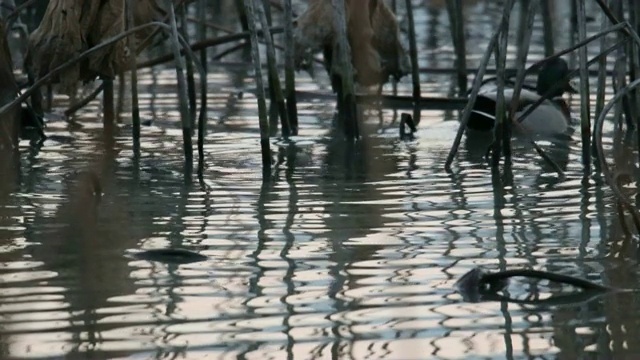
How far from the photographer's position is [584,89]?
24.6 feet

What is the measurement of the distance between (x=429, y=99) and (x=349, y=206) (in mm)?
3910

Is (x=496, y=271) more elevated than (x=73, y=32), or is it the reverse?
(x=73, y=32)

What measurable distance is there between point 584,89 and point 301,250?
233 cm

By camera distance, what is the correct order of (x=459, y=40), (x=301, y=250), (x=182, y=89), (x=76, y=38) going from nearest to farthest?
(x=301, y=250) < (x=182, y=89) < (x=76, y=38) < (x=459, y=40)

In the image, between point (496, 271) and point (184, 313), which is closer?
point (184, 313)

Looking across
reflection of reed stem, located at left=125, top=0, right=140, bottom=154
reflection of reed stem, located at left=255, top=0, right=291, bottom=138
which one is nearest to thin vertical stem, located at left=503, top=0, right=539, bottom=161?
reflection of reed stem, located at left=255, top=0, right=291, bottom=138

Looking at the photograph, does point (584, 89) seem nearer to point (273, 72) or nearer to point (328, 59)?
point (273, 72)

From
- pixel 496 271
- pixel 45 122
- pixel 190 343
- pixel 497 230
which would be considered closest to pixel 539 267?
pixel 496 271

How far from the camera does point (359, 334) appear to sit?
4512 millimetres

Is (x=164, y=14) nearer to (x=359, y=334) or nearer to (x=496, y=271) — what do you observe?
(x=496, y=271)

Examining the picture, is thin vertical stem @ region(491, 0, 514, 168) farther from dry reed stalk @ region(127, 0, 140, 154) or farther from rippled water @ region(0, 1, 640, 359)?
dry reed stalk @ region(127, 0, 140, 154)

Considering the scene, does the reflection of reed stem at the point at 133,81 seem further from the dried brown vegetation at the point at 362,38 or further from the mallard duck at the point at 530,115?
the mallard duck at the point at 530,115

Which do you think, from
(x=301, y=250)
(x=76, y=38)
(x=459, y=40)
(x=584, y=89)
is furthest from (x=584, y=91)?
(x=459, y=40)

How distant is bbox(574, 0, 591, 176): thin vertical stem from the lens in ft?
24.4
